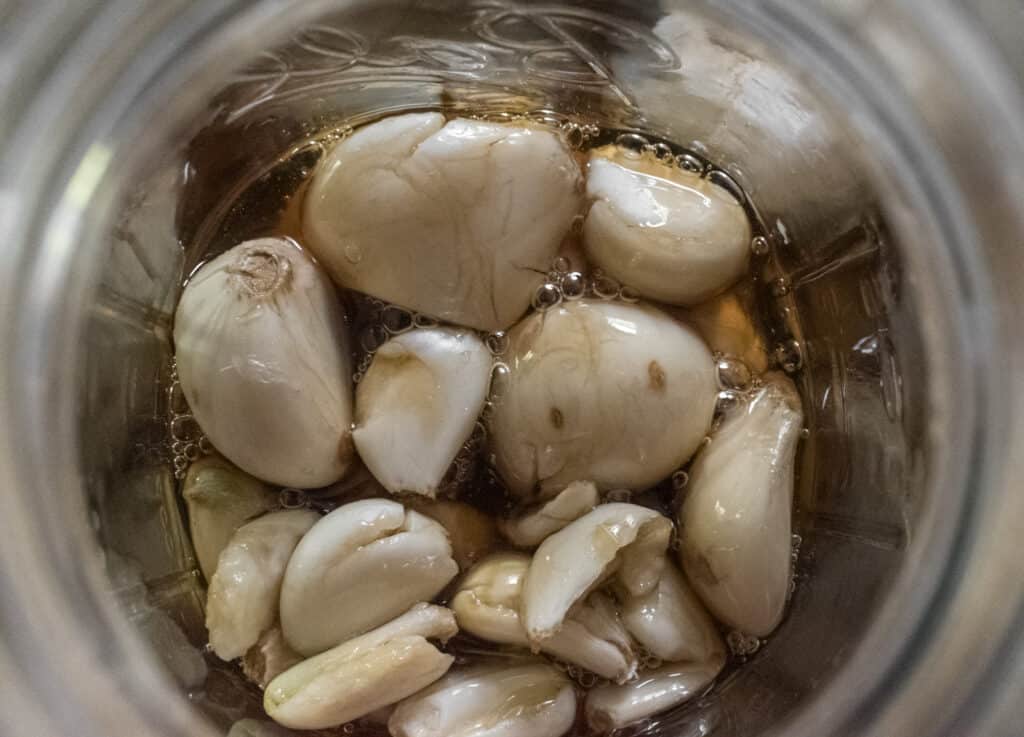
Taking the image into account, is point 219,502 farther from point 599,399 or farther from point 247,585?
point 599,399

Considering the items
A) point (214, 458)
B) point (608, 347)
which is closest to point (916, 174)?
point (608, 347)

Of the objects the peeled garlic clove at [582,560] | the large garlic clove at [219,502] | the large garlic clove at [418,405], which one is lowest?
the peeled garlic clove at [582,560]

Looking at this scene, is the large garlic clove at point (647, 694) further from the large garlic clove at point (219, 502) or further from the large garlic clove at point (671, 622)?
the large garlic clove at point (219, 502)

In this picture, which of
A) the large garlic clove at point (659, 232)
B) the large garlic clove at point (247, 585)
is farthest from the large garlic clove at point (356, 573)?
the large garlic clove at point (659, 232)

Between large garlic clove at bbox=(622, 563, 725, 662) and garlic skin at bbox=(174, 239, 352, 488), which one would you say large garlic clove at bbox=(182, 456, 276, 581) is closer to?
garlic skin at bbox=(174, 239, 352, 488)

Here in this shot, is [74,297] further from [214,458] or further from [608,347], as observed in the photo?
[608,347]

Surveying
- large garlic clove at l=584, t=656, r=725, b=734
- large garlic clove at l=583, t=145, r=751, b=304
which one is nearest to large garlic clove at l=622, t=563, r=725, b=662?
large garlic clove at l=584, t=656, r=725, b=734
